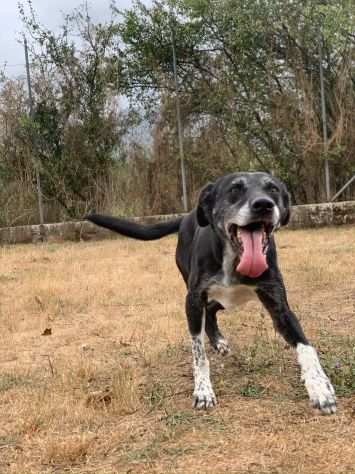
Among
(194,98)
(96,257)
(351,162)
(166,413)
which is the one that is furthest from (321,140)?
(166,413)

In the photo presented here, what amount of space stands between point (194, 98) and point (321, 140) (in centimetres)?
248

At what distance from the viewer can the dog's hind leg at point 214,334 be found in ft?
12.5

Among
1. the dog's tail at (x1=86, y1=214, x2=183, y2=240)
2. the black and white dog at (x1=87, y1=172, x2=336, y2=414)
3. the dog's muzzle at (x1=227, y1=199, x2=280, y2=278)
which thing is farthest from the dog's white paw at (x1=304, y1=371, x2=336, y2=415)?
the dog's tail at (x1=86, y1=214, x2=183, y2=240)

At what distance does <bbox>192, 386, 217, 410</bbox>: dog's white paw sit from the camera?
2.90 m

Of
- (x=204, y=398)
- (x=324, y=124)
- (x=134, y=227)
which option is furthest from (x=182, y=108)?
(x=204, y=398)

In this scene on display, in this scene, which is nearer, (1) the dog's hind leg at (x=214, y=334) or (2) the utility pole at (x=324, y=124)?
(1) the dog's hind leg at (x=214, y=334)

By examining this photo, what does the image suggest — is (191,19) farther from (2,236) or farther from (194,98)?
(2,236)

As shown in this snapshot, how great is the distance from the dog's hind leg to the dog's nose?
113 centimetres

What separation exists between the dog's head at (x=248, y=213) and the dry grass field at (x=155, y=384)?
71 centimetres

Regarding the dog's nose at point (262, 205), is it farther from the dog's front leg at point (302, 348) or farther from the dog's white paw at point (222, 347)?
the dog's white paw at point (222, 347)

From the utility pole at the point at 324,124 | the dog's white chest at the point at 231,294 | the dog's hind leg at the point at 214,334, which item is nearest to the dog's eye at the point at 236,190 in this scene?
the dog's white chest at the point at 231,294

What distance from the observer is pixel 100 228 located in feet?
36.1

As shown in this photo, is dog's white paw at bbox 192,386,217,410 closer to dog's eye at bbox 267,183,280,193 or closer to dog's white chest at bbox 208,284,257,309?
dog's white chest at bbox 208,284,257,309

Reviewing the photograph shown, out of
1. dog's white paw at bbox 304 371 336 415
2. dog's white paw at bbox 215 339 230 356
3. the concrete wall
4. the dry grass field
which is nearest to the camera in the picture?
the dry grass field
